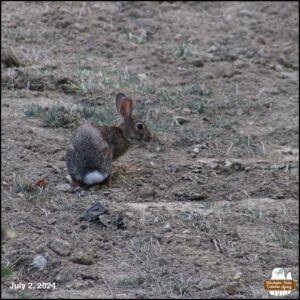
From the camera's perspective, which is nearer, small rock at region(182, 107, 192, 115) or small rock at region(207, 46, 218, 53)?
small rock at region(182, 107, 192, 115)

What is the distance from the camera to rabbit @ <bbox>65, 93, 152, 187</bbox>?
23.6 feet

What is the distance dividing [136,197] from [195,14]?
5251 millimetres

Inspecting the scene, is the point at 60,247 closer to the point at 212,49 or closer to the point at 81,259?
the point at 81,259

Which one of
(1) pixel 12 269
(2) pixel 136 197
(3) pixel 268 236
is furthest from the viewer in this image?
(2) pixel 136 197

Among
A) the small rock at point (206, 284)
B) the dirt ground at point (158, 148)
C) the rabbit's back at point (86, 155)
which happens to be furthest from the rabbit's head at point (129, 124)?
the small rock at point (206, 284)

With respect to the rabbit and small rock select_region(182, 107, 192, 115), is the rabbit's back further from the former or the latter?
small rock select_region(182, 107, 192, 115)

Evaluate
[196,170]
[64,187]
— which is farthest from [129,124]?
[64,187]

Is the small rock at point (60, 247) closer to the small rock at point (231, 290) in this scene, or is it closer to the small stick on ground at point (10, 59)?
the small rock at point (231, 290)

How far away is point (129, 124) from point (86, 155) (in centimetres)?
82

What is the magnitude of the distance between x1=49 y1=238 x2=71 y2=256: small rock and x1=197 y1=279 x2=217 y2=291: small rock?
882mm

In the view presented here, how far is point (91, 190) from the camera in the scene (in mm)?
7180

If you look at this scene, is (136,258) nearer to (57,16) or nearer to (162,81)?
(162,81)

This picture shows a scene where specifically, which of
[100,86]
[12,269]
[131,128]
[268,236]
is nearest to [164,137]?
[131,128]

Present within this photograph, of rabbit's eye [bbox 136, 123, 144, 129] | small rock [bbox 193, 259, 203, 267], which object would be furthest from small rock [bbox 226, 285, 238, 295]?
rabbit's eye [bbox 136, 123, 144, 129]
